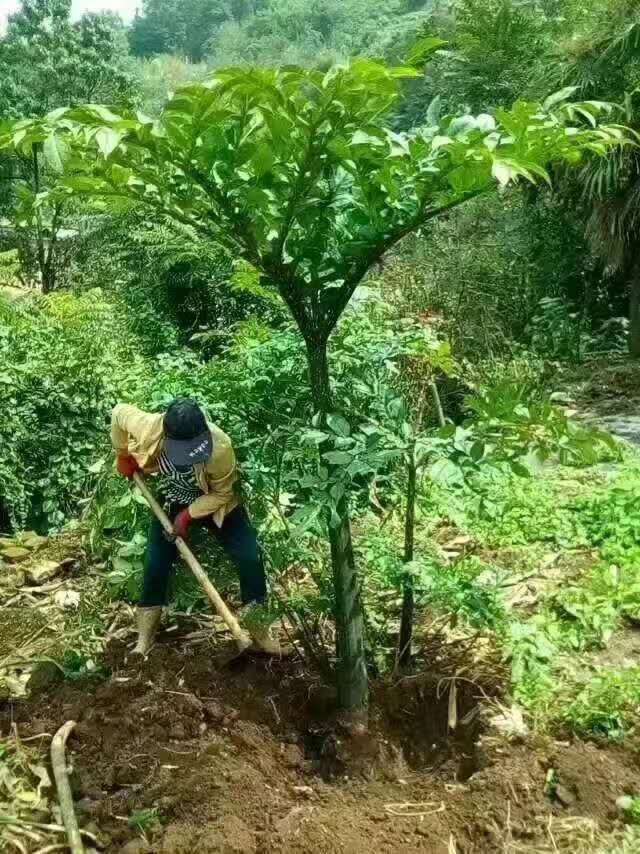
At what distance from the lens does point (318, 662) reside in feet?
10.8

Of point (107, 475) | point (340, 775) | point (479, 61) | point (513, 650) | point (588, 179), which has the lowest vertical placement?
point (340, 775)

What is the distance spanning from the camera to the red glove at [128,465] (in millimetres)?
3637

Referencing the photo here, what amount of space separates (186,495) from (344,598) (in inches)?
39.1

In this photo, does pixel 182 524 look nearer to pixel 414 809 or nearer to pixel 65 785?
pixel 65 785

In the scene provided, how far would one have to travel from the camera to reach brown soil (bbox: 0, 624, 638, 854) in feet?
8.30

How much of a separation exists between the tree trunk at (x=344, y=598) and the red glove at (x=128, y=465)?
119 centimetres

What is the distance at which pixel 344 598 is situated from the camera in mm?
2930

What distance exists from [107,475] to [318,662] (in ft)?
5.45

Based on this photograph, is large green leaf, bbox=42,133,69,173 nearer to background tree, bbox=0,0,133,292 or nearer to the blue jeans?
the blue jeans

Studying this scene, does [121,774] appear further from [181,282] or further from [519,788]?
[181,282]

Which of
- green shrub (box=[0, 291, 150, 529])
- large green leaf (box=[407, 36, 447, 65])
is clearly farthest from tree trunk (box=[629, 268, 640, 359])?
large green leaf (box=[407, 36, 447, 65])

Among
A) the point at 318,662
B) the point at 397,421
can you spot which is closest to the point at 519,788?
the point at 318,662

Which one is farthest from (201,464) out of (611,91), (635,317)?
(635,317)

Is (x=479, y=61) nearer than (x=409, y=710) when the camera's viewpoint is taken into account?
No
